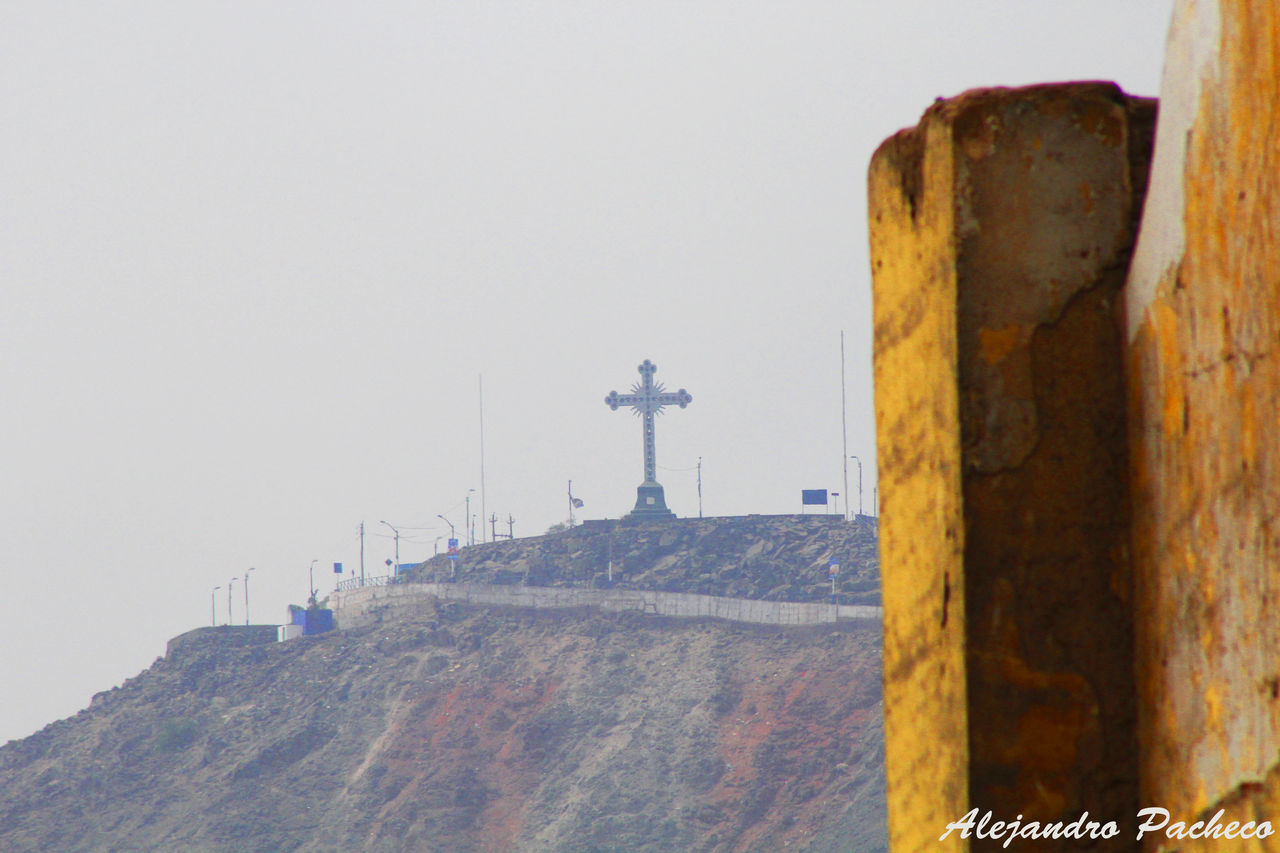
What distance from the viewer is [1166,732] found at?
1.33 m

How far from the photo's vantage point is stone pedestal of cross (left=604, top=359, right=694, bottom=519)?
246 ft

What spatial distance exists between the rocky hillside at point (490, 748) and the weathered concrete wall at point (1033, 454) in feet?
156

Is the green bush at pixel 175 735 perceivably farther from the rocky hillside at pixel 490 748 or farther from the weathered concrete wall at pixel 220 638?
the weathered concrete wall at pixel 220 638

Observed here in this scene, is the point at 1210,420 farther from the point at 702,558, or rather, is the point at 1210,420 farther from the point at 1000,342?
the point at 702,558

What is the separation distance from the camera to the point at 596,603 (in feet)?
224

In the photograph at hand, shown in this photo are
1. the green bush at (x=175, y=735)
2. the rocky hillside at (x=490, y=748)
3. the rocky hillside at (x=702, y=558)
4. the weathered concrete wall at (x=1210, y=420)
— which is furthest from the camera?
the green bush at (x=175, y=735)

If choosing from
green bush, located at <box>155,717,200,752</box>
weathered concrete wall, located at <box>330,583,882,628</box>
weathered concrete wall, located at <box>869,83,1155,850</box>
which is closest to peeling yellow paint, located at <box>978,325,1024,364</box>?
weathered concrete wall, located at <box>869,83,1155,850</box>

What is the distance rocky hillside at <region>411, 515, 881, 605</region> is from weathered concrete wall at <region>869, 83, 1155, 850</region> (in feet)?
207

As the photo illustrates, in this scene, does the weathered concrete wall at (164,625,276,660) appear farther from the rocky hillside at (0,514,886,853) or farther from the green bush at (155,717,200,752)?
the green bush at (155,717,200,752)

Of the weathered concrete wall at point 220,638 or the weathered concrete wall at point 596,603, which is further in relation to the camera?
the weathered concrete wall at point 220,638

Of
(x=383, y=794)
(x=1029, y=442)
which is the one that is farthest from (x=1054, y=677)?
(x=383, y=794)

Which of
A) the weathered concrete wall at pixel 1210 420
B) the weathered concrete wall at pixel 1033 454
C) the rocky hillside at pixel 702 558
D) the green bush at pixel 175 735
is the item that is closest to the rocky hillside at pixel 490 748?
the green bush at pixel 175 735

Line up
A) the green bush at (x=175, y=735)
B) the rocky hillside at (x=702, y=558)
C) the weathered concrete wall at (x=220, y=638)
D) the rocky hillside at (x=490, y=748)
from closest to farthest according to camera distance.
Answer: the rocky hillside at (x=490, y=748) → the rocky hillside at (x=702, y=558) → the green bush at (x=175, y=735) → the weathered concrete wall at (x=220, y=638)

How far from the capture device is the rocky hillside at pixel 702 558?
6656 centimetres
